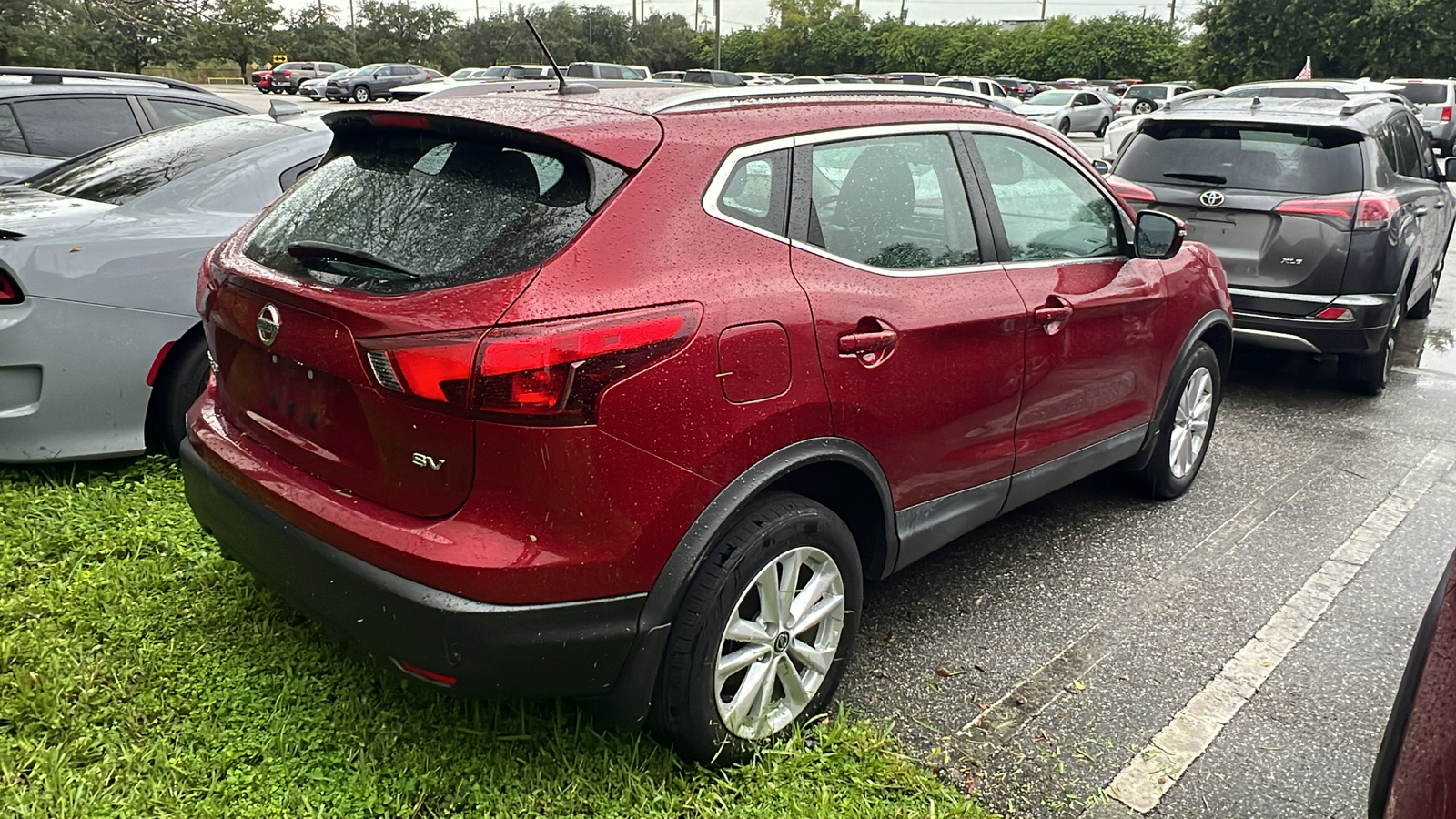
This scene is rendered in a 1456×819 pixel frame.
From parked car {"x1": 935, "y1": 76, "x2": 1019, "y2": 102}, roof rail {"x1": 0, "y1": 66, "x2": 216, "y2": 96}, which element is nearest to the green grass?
roof rail {"x1": 0, "y1": 66, "x2": 216, "y2": 96}

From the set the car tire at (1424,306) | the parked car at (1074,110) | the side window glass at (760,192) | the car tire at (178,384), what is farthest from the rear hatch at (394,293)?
the parked car at (1074,110)

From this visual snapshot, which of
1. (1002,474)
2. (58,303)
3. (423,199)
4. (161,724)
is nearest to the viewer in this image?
(423,199)

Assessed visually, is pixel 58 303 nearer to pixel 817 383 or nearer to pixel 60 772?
pixel 60 772

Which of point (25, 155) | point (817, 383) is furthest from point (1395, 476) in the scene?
point (25, 155)

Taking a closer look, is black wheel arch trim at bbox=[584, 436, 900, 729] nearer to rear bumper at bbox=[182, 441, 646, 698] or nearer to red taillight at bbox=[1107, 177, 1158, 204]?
rear bumper at bbox=[182, 441, 646, 698]

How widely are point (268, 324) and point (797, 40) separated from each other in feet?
261

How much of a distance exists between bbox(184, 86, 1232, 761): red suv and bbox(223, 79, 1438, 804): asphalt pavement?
1.46ft

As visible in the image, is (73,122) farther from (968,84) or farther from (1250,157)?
(968,84)

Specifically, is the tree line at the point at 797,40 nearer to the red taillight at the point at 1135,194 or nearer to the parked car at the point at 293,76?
the parked car at the point at 293,76

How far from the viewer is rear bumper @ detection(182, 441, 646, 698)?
227cm

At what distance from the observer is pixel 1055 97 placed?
1332 inches

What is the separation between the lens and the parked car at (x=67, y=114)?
649 centimetres

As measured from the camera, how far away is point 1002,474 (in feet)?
11.5

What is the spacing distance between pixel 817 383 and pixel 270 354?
4.42 ft
